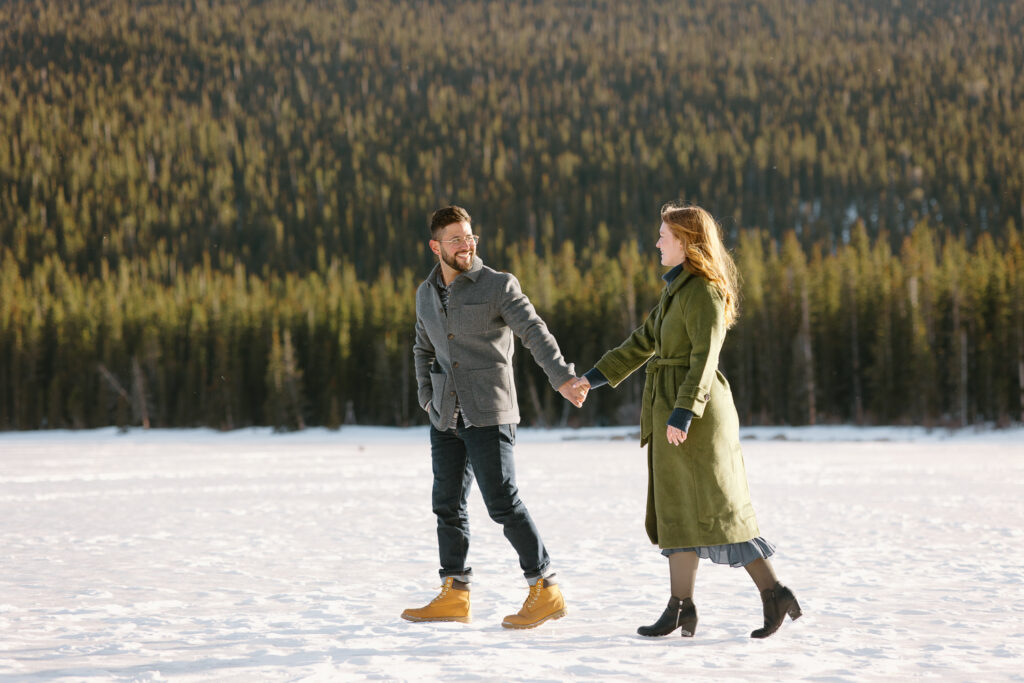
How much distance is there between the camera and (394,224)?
154 metres

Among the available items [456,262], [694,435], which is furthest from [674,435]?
[456,262]

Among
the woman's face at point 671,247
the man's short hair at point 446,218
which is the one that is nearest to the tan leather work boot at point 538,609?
the woman's face at point 671,247

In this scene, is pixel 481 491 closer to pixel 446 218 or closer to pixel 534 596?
pixel 534 596

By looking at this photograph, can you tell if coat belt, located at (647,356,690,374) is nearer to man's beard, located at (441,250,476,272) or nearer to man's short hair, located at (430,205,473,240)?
man's beard, located at (441,250,476,272)

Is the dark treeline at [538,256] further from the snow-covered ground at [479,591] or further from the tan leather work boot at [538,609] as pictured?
the tan leather work boot at [538,609]

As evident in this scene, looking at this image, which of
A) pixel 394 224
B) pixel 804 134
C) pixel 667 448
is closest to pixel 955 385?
pixel 667 448

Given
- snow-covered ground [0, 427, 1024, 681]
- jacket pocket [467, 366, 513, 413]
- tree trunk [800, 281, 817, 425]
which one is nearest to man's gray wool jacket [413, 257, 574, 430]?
jacket pocket [467, 366, 513, 413]

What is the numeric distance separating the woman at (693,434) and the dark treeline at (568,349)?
51288mm

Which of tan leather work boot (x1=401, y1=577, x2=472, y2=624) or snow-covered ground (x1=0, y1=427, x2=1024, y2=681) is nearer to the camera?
snow-covered ground (x1=0, y1=427, x2=1024, y2=681)

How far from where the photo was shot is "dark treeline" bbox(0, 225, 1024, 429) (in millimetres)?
56844

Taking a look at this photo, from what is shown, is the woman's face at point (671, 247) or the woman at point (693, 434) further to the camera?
the woman's face at point (671, 247)

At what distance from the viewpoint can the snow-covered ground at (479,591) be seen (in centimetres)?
515

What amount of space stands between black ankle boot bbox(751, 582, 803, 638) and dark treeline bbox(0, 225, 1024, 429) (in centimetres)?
5119

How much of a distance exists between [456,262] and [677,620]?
2195 mm
